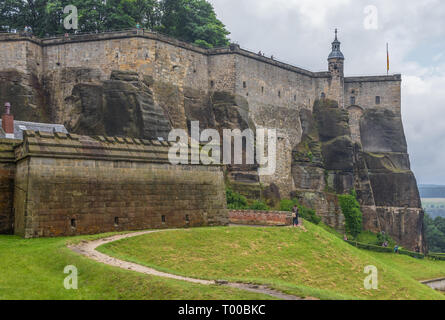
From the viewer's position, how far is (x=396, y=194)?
2586 inches

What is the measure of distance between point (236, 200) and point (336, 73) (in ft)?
82.8

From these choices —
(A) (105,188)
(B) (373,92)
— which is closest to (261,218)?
(A) (105,188)

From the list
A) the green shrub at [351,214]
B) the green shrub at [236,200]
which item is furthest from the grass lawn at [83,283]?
the green shrub at [351,214]

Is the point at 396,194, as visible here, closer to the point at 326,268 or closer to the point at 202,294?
the point at 326,268

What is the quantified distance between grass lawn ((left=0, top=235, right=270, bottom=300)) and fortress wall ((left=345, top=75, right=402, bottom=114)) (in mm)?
54264

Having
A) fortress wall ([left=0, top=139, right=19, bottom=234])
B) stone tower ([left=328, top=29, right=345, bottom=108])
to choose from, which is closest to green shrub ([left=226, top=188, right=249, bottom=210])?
stone tower ([left=328, top=29, right=345, bottom=108])

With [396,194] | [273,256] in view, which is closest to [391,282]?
[273,256]

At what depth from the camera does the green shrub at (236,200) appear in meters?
47.3

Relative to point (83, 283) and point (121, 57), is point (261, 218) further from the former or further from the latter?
point (121, 57)

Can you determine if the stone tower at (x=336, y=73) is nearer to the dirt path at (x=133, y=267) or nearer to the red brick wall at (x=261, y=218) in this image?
the red brick wall at (x=261, y=218)

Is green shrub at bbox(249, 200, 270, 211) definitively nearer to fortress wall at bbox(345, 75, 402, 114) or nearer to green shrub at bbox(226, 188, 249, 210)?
green shrub at bbox(226, 188, 249, 210)

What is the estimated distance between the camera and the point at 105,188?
86.8ft
